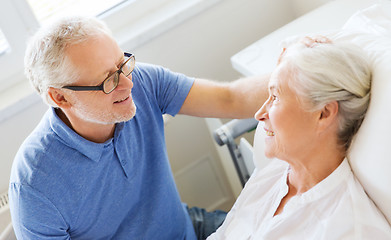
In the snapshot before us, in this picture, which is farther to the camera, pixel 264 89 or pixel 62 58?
pixel 264 89

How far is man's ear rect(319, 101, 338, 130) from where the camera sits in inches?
36.3

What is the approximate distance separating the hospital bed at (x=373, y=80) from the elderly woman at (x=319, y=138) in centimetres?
Result: 3

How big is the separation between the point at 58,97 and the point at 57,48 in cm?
15

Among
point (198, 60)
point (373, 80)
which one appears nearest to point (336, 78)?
point (373, 80)

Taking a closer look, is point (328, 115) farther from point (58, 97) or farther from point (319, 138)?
point (58, 97)

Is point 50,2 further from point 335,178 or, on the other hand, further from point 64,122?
point 335,178

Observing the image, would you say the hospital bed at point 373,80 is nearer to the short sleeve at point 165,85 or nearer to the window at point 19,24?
the short sleeve at point 165,85

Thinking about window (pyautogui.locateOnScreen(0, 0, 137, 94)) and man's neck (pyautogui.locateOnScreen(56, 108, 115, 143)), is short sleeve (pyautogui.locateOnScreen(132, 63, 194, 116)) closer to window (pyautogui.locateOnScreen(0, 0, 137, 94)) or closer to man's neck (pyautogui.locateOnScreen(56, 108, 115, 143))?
man's neck (pyautogui.locateOnScreen(56, 108, 115, 143))

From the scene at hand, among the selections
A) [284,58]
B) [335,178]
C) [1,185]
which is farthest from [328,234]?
[1,185]

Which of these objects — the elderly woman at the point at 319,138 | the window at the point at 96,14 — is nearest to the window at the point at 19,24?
the window at the point at 96,14

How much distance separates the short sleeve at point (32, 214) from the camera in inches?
46.5

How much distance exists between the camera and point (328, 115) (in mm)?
940

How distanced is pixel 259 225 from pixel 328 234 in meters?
0.29

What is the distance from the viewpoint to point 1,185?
1784 millimetres
